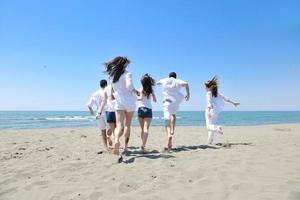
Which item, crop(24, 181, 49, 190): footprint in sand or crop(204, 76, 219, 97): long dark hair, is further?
crop(204, 76, 219, 97): long dark hair

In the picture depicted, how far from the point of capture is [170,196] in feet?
12.4

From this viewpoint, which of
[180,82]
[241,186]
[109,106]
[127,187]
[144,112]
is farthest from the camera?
[180,82]

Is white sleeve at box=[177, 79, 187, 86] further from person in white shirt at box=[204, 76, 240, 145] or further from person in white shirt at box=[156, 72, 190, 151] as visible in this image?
person in white shirt at box=[204, 76, 240, 145]

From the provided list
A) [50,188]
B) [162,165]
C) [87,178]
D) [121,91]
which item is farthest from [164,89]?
[50,188]

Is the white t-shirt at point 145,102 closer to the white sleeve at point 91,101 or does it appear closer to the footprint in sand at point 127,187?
the white sleeve at point 91,101

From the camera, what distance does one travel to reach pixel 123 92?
607 centimetres

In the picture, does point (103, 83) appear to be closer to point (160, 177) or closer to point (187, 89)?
point (187, 89)

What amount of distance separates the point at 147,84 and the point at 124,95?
121 cm

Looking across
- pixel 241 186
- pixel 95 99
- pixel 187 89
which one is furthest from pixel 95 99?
pixel 241 186

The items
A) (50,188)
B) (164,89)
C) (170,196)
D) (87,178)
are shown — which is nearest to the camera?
(170,196)

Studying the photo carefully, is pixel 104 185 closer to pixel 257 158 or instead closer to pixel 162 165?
pixel 162 165

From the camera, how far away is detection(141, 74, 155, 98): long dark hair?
7113mm

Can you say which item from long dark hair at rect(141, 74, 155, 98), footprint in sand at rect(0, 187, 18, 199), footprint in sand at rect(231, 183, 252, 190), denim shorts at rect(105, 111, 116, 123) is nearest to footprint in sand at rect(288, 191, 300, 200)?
footprint in sand at rect(231, 183, 252, 190)

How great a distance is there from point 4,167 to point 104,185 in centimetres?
257
